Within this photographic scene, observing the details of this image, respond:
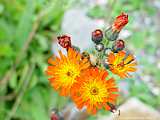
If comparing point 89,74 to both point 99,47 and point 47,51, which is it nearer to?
point 99,47

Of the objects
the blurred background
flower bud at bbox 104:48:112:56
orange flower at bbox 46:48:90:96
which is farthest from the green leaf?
orange flower at bbox 46:48:90:96

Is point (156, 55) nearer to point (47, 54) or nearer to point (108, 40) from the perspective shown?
point (47, 54)

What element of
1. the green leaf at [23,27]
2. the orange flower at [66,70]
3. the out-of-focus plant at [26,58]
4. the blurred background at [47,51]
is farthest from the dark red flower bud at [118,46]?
the green leaf at [23,27]

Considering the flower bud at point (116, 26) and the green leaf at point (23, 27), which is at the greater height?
the green leaf at point (23, 27)

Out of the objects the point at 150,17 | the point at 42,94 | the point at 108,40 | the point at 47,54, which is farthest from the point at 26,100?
the point at 108,40

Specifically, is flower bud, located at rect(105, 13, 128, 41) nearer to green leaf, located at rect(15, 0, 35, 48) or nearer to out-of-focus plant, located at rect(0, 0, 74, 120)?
out-of-focus plant, located at rect(0, 0, 74, 120)

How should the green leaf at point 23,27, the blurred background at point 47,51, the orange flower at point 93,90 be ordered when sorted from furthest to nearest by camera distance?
1. the green leaf at point 23,27
2. the blurred background at point 47,51
3. the orange flower at point 93,90

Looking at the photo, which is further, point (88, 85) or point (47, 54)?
point (47, 54)

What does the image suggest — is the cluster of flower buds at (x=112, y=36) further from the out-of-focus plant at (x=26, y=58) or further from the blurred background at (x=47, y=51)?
the out-of-focus plant at (x=26, y=58)
